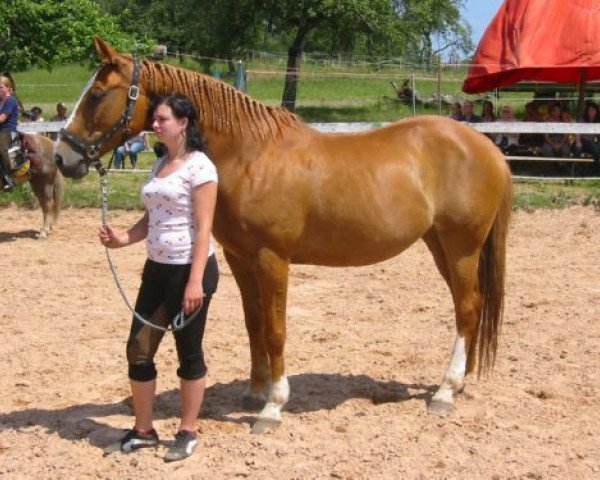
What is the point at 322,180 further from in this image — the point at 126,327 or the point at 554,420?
→ the point at 126,327

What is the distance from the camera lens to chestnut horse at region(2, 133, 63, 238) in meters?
10.1

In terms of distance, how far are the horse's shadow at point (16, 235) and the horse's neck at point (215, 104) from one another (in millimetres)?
6390

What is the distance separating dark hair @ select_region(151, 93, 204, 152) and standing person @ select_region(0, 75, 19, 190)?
662 centimetres

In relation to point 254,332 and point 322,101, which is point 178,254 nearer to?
point 254,332

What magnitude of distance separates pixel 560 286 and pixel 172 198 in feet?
14.9

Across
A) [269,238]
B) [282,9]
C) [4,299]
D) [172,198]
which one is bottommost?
[4,299]

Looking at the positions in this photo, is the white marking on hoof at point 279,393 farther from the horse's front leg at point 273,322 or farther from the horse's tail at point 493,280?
the horse's tail at point 493,280

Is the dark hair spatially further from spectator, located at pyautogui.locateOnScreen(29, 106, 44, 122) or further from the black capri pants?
spectator, located at pyautogui.locateOnScreen(29, 106, 44, 122)

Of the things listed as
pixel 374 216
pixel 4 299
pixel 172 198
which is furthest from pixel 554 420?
pixel 4 299

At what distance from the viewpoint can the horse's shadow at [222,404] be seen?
13.9 feet

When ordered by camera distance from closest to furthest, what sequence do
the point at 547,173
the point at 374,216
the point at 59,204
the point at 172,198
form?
the point at 172,198 → the point at 374,216 → the point at 59,204 → the point at 547,173

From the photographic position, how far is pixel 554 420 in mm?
4285

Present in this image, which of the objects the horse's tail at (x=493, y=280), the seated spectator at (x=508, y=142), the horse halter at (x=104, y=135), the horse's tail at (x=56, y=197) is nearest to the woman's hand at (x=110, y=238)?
the horse halter at (x=104, y=135)

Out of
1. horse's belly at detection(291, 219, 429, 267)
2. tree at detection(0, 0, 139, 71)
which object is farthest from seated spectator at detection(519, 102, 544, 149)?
horse's belly at detection(291, 219, 429, 267)
